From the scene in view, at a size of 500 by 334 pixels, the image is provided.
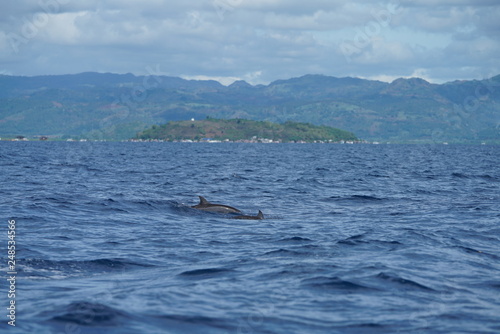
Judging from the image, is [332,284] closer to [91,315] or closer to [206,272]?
[206,272]

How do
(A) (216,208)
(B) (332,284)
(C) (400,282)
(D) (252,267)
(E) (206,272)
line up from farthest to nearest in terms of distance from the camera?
(A) (216,208), (D) (252,267), (E) (206,272), (C) (400,282), (B) (332,284)

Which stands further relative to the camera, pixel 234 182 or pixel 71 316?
pixel 234 182

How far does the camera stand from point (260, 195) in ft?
135

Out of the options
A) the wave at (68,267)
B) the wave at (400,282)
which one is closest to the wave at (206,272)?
the wave at (68,267)

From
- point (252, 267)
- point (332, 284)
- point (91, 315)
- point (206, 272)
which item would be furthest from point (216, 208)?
point (91, 315)

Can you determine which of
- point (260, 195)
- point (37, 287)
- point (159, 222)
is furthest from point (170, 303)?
point (260, 195)

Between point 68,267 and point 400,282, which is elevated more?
point 400,282

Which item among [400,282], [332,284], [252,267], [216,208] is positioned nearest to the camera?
[332,284]

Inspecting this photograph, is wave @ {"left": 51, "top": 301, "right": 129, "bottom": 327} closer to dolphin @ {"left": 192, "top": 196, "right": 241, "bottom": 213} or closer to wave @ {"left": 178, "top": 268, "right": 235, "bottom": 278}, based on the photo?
wave @ {"left": 178, "top": 268, "right": 235, "bottom": 278}

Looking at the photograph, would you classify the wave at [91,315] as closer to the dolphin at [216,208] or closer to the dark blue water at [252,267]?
the dark blue water at [252,267]

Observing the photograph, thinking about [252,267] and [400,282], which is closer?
[400,282]

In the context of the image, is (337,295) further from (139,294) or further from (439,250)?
(439,250)

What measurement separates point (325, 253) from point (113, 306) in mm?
8504

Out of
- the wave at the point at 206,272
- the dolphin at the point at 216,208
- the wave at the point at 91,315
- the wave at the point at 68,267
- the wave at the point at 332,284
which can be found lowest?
the wave at the point at 68,267
